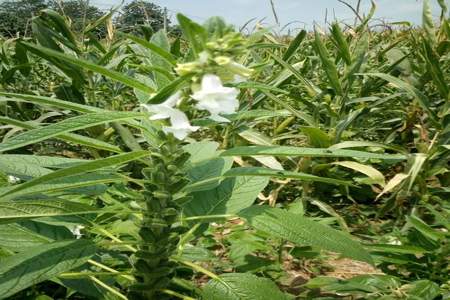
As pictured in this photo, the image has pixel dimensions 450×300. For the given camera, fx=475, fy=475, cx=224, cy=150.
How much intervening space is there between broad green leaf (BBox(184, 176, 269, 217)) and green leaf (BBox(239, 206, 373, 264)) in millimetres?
167

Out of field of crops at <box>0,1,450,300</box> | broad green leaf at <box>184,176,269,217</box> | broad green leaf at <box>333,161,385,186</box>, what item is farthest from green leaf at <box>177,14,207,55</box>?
broad green leaf at <box>333,161,385,186</box>

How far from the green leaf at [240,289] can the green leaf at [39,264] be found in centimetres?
23

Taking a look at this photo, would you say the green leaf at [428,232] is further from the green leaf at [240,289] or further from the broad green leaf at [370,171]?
the broad green leaf at [370,171]

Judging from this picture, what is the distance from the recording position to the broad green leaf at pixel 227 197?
39.6 inches

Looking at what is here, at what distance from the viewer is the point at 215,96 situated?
0.70m

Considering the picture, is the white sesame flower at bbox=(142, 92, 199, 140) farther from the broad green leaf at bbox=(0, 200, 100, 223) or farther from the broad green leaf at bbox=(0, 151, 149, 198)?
the broad green leaf at bbox=(0, 200, 100, 223)

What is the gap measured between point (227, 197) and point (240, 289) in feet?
0.81

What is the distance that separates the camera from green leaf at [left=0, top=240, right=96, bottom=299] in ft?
2.40

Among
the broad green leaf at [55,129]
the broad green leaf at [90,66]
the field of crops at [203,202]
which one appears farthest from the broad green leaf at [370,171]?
the broad green leaf at [55,129]

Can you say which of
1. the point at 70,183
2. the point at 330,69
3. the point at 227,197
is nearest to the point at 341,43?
the point at 330,69

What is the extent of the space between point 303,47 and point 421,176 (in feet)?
8.92

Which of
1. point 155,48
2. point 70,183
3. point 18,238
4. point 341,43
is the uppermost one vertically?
point 155,48

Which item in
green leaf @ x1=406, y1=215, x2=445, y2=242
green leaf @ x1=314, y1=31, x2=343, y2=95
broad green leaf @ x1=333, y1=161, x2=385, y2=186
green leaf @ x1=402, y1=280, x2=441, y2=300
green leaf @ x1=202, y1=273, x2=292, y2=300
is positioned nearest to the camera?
green leaf @ x1=202, y1=273, x2=292, y2=300

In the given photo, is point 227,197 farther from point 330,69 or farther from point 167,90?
point 330,69
